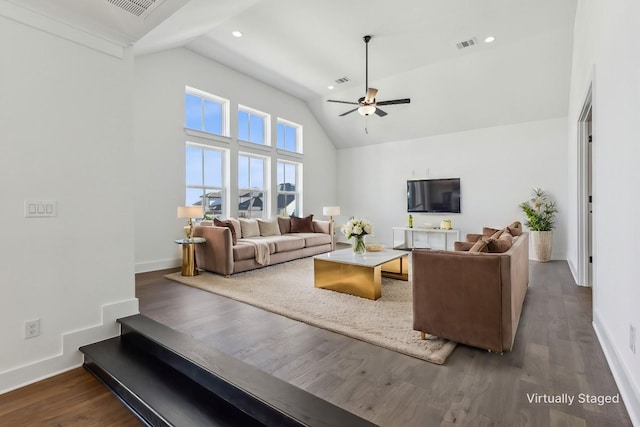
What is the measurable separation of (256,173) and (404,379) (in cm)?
569

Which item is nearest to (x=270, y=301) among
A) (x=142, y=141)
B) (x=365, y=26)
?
(x=142, y=141)

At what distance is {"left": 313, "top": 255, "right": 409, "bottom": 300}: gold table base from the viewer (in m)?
3.36

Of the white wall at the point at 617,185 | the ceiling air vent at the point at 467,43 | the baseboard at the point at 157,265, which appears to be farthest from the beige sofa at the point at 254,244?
the ceiling air vent at the point at 467,43

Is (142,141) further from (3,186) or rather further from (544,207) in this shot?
(544,207)

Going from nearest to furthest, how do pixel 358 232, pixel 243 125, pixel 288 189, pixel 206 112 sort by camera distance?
1. pixel 358 232
2. pixel 206 112
3. pixel 243 125
4. pixel 288 189

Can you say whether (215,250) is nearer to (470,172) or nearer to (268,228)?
(268,228)

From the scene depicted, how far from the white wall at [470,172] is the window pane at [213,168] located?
3953mm

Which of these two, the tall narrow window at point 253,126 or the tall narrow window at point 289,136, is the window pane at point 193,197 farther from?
the tall narrow window at point 289,136

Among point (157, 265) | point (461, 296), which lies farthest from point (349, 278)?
point (157, 265)

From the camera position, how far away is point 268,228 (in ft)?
19.7

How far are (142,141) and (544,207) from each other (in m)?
7.46

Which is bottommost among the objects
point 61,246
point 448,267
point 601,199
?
point 448,267

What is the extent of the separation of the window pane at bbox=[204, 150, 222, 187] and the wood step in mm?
3784

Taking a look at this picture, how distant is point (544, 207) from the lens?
588 cm
